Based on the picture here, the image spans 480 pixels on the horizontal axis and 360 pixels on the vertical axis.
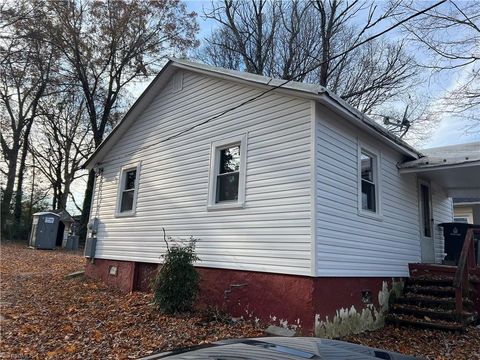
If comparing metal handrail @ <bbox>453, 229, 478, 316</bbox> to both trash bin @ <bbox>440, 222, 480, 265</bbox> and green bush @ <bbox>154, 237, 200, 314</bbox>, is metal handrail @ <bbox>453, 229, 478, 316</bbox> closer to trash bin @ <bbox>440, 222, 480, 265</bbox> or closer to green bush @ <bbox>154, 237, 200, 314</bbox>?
trash bin @ <bbox>440, 222, 480, 265</bbox>

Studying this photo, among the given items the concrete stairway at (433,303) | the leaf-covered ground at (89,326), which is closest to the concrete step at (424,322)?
the concrete stairway at (433,303)

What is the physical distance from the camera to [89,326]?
7.23 m

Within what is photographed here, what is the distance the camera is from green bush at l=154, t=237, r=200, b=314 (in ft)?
25.0

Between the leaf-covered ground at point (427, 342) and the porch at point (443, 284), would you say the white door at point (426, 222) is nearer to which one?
the porch at point (443, 284)

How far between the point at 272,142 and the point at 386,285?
404 cm

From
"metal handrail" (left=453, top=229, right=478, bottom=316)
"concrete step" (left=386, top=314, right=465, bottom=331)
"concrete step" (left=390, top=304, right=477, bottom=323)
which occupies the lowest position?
"concrete step" (left=386, top=314, right=465, bottom=331)

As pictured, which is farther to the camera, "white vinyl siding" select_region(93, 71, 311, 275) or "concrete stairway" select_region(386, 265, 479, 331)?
"concrete stairway" select_region(386, 265, 479, 331)

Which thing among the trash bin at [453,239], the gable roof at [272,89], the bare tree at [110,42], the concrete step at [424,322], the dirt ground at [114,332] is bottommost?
Result: the dirt ground at [114,332]

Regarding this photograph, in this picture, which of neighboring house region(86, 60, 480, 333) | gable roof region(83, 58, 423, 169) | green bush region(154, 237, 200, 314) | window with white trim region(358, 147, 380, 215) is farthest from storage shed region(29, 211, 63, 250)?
window with white trim region(358, 147, 380, 215)

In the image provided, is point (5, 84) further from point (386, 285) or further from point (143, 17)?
point (386, 285)

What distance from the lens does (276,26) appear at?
24172 millimetres

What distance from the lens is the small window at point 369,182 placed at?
8.27 meters

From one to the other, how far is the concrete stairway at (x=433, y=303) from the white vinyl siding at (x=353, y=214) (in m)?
0.52

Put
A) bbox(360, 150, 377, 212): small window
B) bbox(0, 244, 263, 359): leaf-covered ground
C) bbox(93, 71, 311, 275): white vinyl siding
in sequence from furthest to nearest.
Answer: bbox(360, 150, 377, 212): small window < bbox(93, 71, 311, 275): white vinyl siding < bbox(0, 244, 263, 359): leaf-covered ground
